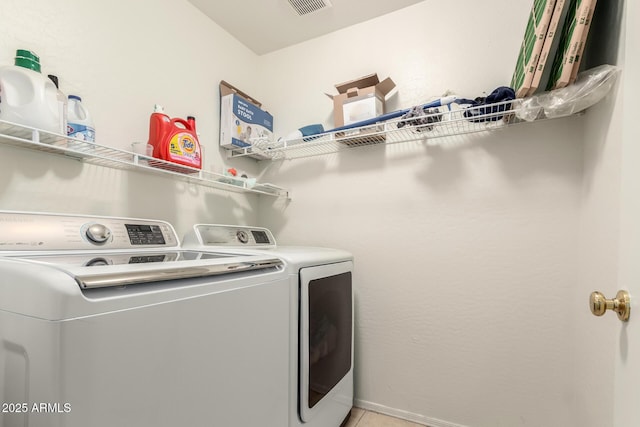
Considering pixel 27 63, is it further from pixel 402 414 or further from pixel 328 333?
pixel 402 414

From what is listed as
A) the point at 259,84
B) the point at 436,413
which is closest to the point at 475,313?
the point at 436,413

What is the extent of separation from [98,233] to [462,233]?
173cm

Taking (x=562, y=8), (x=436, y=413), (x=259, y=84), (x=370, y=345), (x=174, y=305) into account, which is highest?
(x=259, y=84)

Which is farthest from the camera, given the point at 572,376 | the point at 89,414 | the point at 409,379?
the point at 409,379

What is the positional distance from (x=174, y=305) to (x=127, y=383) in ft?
0.55

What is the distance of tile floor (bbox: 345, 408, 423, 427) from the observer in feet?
5.55

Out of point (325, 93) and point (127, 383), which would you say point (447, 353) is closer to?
point (127, 383)

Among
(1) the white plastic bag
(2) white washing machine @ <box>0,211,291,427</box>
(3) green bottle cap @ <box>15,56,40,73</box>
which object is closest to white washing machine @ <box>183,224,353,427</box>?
(2) white washing machine @ <box>0,211,291,427</box>

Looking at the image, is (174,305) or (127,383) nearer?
(127,383)

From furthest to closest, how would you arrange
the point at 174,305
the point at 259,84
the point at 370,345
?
1. the point at 259,84
2. the point at 370,345
3. the point at 174,305

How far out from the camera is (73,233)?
3.51 feet

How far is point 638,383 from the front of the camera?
1.93 feet

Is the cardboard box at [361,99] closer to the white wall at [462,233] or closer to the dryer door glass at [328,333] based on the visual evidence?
the white wall at [462,233]

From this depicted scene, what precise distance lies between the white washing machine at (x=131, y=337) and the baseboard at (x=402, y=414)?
971 millimetres
